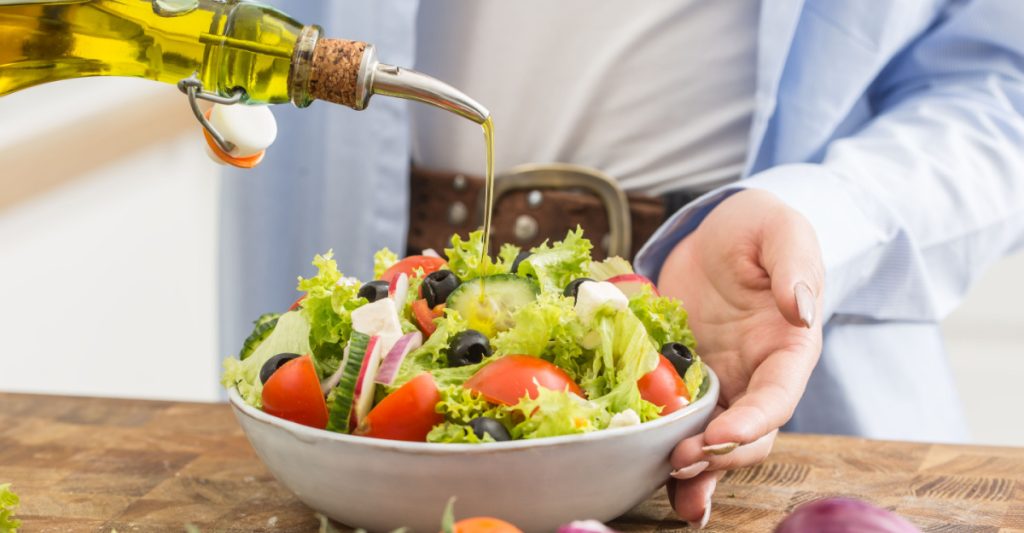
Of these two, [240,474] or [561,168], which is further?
[561,168]

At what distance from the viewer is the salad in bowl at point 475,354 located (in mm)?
836

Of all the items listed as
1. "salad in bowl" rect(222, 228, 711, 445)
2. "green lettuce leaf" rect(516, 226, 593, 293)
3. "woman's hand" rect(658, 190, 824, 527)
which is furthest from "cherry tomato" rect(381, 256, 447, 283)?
"woman's hand" rect(658, 190, 824, 527)

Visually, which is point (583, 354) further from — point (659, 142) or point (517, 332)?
point (659, 142)

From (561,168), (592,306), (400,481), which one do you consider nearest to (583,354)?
(592,306)

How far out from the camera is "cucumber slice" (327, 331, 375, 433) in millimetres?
846

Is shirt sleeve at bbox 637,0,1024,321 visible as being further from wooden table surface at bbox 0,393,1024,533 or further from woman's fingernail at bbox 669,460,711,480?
woman's fingernail at bbox 669,460,711,480

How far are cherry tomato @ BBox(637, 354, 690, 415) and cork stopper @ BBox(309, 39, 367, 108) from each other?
338 millimetres

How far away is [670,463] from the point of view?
892 mm

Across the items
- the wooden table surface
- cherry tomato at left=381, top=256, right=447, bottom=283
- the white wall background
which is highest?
cherry tomato at left=381, top=256, right=447, bottom=283

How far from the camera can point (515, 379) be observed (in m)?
0.85

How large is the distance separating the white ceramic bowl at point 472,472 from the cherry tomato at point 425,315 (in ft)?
0.56

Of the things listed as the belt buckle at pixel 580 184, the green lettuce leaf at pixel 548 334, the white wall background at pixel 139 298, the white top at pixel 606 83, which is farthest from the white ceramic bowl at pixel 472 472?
the white wall background at pixel 139 298

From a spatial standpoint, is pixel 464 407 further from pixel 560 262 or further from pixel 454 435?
pixel 560 262

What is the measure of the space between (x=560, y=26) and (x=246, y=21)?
0.75 m
